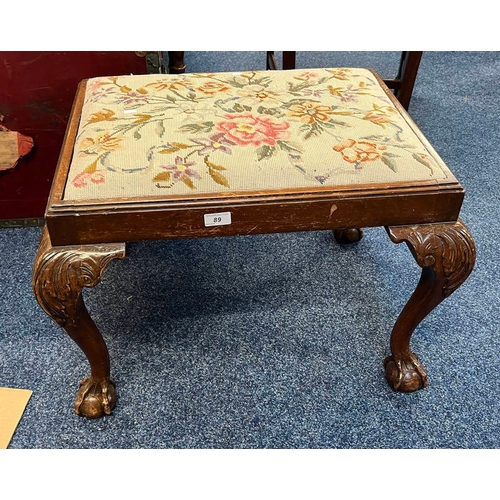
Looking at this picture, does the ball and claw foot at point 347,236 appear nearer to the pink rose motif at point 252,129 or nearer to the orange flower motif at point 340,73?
the orange flower motif at point 340,73

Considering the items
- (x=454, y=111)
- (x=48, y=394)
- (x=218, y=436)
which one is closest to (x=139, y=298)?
(x=48, y=394)

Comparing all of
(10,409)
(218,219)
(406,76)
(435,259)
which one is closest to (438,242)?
(435,259)

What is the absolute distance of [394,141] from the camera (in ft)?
3.05

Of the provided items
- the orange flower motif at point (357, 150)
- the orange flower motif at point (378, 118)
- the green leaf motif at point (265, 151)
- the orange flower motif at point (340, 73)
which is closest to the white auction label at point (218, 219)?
the green leaf motif at point (265, 151)

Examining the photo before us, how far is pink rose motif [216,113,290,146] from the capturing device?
3.01 ft

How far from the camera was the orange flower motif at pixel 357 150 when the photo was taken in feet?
2.90

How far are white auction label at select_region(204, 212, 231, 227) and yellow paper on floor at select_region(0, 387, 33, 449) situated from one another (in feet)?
1.87

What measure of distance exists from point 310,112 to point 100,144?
0.40 metres

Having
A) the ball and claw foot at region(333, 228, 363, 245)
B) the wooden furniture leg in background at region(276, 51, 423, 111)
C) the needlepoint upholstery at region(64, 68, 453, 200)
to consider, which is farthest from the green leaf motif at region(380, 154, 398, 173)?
the wooden furniture leg in background at region(276, 51, 423, 111)

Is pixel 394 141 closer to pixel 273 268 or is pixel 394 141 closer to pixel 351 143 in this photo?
pixel 351 143

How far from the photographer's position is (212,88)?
3.62 ft

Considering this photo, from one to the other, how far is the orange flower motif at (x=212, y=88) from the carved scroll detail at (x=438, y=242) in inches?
18.5

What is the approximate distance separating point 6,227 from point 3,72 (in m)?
0.46

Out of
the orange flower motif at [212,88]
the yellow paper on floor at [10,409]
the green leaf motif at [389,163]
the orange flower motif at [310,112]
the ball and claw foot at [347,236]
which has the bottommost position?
the yellow paper on floor at [10,409]
